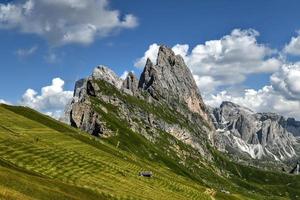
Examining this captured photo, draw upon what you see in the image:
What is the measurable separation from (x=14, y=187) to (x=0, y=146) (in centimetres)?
6821

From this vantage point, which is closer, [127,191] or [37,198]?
[37,198]

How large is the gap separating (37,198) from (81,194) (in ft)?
70.3

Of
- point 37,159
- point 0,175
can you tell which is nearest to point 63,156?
point 37,159

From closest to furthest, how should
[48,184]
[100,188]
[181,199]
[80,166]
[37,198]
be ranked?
1. [37,198]
2. [48,184]
3. [100,188]
4. [80,166]
5. [181,199]

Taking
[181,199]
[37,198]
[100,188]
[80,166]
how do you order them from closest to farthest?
[37,198] → [100,188] → [80,166] → [181,199]

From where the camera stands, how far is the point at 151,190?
157375mm

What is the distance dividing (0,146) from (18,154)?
7006mm

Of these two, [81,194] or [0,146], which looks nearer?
[81,194]

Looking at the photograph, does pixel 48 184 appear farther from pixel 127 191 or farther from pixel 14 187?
pixel 127 191

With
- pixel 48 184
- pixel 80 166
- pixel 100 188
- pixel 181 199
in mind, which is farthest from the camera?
pixel 181 199

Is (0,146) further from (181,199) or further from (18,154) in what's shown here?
(181,199)

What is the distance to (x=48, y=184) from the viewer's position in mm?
84500

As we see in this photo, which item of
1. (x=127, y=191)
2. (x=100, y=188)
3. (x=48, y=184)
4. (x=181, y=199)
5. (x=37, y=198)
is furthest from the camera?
(x=181, y=199)

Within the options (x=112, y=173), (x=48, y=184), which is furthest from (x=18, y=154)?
(x=48, y=184)
